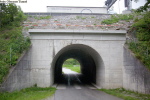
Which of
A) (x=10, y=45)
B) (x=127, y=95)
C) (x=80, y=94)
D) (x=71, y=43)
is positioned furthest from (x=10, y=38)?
(x=127, y=95)

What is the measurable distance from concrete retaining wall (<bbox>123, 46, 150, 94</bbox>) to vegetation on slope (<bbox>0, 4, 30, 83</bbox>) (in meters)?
7.58

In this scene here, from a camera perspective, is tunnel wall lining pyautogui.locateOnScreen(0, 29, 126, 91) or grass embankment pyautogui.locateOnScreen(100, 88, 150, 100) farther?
tunnel wall lining pyautogui.locateOnScreen(0, 29, 126, 91)

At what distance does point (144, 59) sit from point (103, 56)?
9.75ft

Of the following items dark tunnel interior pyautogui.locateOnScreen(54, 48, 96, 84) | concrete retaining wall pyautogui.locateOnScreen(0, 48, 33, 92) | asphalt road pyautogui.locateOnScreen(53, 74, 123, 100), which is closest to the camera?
asphalt road pyautogui.locateOnScreen(53, 74, 123, 100)

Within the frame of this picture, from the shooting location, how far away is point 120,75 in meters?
12.9

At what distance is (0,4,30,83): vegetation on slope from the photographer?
1139cm

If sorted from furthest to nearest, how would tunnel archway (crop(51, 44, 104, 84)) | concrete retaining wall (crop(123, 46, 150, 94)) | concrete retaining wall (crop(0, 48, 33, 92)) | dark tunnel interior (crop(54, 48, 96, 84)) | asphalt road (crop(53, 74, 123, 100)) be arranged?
1. dark tunnel interior (crop(54, 48, 96, 84))
2. tunnel archway (crop(51, 44, 104, 84))
3. concrete retaining wall (crop(123, 46, 150, 94))
4. concrete retaining wall (crop(0, 48, 33, 92))
5. asphalt road (crop(53, 74, 123, 100))

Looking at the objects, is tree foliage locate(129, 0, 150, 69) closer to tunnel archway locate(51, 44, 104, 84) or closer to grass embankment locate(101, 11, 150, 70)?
grass embankment locate(101, 11, 150, 70)

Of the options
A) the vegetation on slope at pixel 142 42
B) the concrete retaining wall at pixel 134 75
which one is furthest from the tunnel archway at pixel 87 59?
the vegetation on slope at pixel 142 42

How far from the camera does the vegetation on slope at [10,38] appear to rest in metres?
11.4

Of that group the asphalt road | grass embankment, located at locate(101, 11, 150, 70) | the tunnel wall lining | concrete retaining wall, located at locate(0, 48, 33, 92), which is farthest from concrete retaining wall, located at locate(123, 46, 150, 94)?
concrete retaining wall, located at locate(0, 48, 33, 92)

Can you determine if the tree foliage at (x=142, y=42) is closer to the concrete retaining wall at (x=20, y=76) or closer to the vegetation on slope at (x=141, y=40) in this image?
the vegetation on slope at (x=141, y=40)

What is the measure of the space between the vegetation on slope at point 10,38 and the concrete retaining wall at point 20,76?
0.36 meters

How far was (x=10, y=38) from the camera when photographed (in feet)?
45.3
